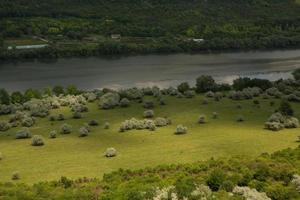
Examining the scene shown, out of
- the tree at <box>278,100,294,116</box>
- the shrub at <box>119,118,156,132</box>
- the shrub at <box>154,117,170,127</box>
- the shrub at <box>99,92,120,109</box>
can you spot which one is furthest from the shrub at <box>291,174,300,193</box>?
the shrub at <box>99,92,120,109</box>

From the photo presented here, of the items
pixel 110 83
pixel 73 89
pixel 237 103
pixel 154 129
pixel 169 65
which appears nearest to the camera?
pixel 154 129

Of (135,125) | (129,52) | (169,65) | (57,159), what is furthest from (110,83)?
(57,159)

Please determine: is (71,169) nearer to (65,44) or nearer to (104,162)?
Result: (104,162)

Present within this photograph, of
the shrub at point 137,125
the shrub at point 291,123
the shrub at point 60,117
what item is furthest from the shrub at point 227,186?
the shrub at point 60,117

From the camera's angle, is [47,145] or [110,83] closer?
[47,145]

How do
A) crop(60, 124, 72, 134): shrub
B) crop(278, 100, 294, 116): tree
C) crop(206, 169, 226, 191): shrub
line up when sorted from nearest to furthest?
crop(206, 169, 226, 191): shrub → crop(60, 124, 72, 134): shrub → crop(278, 100, 294, 116): tree

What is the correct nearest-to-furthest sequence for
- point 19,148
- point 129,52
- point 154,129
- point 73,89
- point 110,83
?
point 19,148
point 154,129
point 73,89
point 110,83
point 129,52

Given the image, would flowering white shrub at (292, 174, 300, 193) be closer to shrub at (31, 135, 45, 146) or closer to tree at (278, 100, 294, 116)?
shrub at (31, 135, 45, 146)
